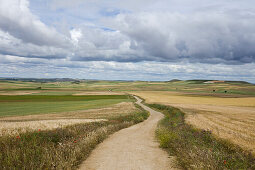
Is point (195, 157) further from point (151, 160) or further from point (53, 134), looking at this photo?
point (53, 134)

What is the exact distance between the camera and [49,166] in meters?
8.91

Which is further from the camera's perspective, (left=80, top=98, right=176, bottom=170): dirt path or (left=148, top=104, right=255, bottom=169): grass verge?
(left=80, top=98, right=176, bottom=170): dirt path

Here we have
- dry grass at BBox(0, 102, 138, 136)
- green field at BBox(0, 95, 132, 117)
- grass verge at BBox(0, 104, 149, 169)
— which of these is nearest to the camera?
grass verge at BBox(0, 104, 149, 169)

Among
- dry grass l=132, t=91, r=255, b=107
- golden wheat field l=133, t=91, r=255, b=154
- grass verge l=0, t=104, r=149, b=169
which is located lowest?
dry grass l=132, t=91, r=255, b=107

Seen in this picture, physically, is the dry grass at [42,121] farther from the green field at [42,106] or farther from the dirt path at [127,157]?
the green field at [42,106]

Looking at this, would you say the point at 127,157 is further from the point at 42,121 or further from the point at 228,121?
the point at 228,121

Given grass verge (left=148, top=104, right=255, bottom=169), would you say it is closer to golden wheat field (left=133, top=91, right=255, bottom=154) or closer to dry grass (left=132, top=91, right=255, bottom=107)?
golden wheat field (left=133, top=91, right=255, bottom=154)

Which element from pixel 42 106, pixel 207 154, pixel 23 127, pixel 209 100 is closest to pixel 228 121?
pixel 207 154

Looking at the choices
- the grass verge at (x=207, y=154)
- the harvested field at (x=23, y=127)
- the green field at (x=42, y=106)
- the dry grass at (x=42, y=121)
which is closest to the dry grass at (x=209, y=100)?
the green field at (x=42, y=106)

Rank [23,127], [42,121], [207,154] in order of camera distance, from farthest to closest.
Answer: [42,121] → [23,127] → [207,154]

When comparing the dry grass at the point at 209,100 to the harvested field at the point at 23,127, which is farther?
the dry grass at the point at 209,100

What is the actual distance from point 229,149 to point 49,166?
35.5 ft

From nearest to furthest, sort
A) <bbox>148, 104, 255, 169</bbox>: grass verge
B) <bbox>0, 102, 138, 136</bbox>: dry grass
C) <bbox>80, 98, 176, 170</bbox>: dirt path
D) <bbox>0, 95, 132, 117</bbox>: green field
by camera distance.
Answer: <bbox>148, 104, 255, 169</bbox>: grass verge → <bbox>80, 98, 176, 170</bbox>: dirt path → <bbox>0, 102, 138, 136</bbox>: dry grass → <bbox>0, 95, 132, 117</bbox>: green field

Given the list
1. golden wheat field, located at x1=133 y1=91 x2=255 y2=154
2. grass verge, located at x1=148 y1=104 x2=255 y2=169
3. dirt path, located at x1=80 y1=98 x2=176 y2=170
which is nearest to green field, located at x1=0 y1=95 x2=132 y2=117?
golden wheat field, located at x1=133 y1=91 x2=255 y2=154
